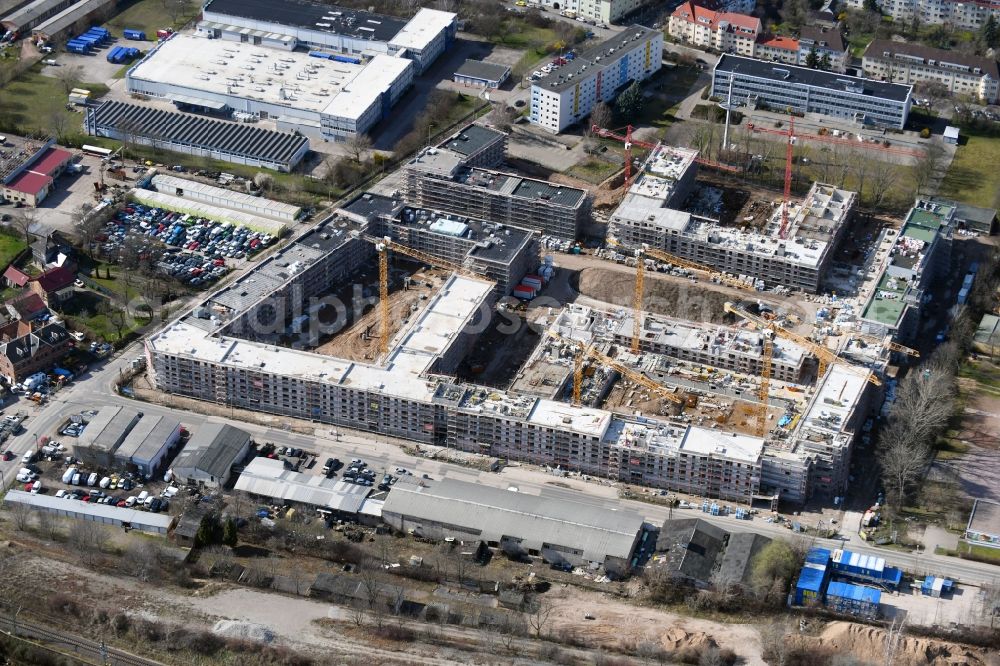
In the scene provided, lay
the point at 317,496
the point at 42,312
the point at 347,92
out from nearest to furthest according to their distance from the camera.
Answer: the point at 317,496 < the point at 42,312 < the point at 347,92

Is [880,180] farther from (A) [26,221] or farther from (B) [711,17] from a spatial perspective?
(A) [26,221]

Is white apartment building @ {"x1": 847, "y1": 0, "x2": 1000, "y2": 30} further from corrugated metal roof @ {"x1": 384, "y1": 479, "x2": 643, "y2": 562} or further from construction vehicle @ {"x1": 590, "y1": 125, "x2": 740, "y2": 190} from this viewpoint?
corrugated metal roof @ {"x1": 384, "y1": 479, "x2": 643, "y2": 562}

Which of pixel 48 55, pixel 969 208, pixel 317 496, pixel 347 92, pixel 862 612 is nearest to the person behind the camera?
pixel 862 612

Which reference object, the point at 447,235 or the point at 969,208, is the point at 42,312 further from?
the point at 969,208

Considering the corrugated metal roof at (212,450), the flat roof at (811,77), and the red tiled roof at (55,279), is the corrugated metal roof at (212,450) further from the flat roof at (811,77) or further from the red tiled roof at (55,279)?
the flat roof at (811,77)

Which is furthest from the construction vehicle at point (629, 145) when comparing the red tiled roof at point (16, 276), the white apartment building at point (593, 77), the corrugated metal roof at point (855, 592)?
the corrugated metal roof at point (855, 592)

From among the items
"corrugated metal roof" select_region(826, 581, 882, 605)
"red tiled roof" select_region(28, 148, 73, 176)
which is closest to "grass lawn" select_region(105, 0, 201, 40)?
"red tiled roof" select_region(28, 148, 73, 176)

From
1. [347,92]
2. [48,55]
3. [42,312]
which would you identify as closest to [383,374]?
[42,312]
